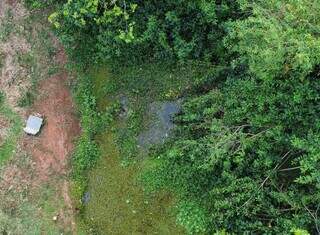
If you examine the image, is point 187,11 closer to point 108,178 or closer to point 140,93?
point 140,93

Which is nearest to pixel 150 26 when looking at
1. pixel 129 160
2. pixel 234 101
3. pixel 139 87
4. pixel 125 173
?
pixel 139 87

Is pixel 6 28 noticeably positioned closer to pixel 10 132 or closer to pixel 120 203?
pixel 10 132

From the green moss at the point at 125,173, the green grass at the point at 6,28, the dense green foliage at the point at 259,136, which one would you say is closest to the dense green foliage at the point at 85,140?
the green moss at the point at 125,173

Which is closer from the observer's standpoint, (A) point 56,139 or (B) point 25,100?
(A) point 56,139

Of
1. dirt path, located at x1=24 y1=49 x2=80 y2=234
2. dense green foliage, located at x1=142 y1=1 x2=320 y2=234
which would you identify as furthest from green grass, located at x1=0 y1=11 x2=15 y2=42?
dense green foliage, located at x1=142 y1=1 x2=320 y2=234

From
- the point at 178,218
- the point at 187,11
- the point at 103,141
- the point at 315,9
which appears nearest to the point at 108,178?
the point at 103,141

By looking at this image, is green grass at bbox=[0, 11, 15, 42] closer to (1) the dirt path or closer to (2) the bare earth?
(2) the bare earth
